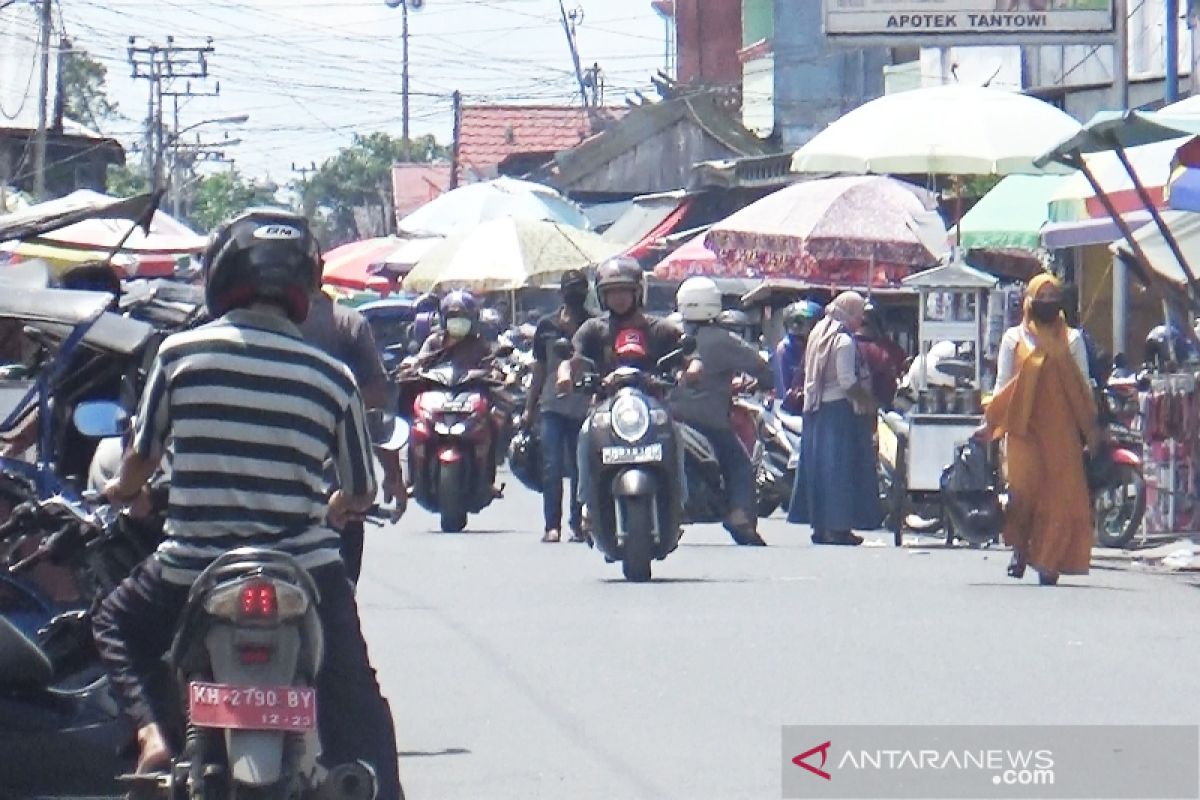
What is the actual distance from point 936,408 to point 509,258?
13028 mm

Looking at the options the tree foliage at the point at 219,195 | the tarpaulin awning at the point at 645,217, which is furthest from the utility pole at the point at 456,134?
the tree foliage at the point at 219,195

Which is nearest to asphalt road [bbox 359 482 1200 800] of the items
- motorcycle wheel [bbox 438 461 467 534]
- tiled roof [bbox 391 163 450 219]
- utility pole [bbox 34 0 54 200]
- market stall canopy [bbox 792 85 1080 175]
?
motorcycle wheel [bbox 438 461 467 534]

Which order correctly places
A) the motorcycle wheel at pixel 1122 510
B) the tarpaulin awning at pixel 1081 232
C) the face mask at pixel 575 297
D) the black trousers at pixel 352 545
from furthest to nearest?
the tarpaulin awning at pixel 1081 232, the face mask at pixel 575 297, the motorcycle wheel at pixel 1122 510, the black trousers at pixel 352 545

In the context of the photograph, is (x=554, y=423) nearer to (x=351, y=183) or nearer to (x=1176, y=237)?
(x=1176, y=237)

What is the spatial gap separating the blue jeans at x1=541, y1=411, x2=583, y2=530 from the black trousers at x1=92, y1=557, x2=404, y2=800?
11561 mm

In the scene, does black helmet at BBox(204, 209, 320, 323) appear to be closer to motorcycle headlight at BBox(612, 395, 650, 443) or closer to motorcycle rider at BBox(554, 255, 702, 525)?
motorcycle headlight at BBox(612, 395, 650, 443)

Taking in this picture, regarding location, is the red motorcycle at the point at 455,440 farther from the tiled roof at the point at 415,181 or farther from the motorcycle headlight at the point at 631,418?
the tiled roof at the point at 415,181

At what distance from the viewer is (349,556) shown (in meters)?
8.77

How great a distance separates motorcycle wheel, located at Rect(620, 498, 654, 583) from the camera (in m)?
13.9

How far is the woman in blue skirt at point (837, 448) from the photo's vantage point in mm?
18266

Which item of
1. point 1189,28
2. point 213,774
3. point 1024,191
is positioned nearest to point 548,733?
point 213,774

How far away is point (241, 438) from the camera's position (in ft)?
20.0

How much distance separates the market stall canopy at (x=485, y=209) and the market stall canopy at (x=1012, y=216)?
15688mm

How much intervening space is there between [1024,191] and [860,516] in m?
4.95
